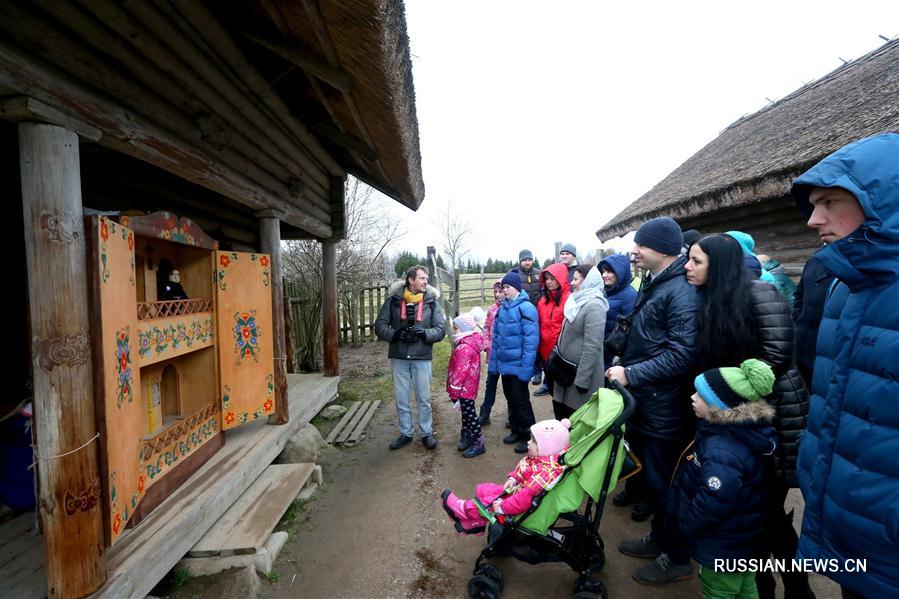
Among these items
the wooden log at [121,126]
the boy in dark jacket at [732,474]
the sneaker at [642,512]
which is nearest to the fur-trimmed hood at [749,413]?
the boy in dark jacket at [732,474]

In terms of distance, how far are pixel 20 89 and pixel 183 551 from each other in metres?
2.37

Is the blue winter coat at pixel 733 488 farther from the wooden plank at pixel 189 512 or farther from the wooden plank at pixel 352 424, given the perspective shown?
the wooden plank at pixel 352 424

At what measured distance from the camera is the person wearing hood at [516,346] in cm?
434

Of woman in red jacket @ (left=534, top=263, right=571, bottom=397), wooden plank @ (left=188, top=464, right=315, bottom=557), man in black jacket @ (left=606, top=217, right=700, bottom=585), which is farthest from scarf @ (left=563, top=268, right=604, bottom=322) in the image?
wooden plank @ (left=188, top=464, right=315, bottom=557)

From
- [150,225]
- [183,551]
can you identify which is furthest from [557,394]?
[150,225]

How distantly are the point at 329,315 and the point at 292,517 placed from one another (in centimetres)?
347

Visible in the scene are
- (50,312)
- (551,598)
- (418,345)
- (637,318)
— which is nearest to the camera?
(50,312)

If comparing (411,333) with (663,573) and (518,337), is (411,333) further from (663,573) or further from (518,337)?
(663,573)

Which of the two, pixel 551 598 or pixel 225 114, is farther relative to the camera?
pixel 225 114

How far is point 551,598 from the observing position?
2395 millimetres

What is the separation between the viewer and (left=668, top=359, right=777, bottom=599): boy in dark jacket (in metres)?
1.87

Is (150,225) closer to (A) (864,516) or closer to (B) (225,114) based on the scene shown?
(B) (225,114)

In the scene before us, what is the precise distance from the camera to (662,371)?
2383 mm

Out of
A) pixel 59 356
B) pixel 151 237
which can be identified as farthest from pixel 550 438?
pixel 151 237
